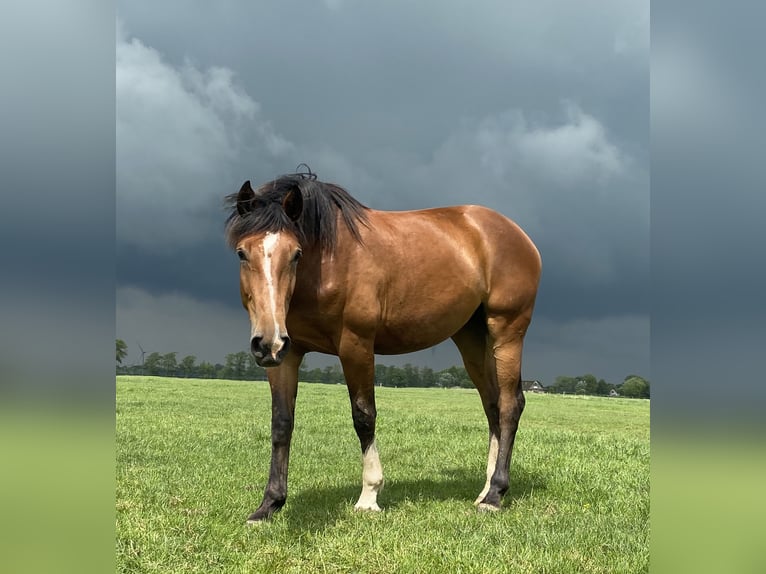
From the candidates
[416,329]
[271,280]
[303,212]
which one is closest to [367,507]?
[416,329]

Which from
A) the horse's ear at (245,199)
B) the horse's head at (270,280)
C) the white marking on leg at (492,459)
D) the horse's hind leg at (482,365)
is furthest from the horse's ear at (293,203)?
the white marking on leg at (492,459)

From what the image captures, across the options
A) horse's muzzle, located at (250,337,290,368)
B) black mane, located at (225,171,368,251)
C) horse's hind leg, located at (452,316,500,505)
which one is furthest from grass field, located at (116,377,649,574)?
black mane, located at (225,171,368,251)

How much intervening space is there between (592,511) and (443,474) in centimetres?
232

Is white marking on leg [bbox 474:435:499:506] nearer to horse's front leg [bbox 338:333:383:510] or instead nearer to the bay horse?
the bay horse

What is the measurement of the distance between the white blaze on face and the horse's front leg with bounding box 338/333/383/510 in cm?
118

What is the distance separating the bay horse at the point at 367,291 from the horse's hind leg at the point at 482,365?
0.08 feet

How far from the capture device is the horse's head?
410 centimetres

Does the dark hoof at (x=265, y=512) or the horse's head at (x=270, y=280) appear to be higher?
the horse's head at (x=270, y=280)

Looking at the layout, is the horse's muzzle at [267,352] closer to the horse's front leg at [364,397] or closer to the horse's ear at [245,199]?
the horse's front leg at [364,397]

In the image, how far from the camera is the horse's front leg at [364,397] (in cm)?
522

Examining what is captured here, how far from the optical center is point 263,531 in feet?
15.1

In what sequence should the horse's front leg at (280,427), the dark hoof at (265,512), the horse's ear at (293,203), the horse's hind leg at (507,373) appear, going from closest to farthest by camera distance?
the horse's ear at (293,203) → the dark hoof at (265,512) → the horse's front leg at (280,427) → the horse's hind leg at (507,373)
